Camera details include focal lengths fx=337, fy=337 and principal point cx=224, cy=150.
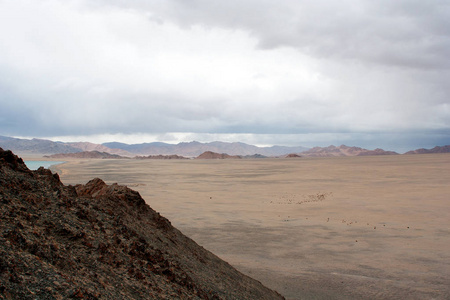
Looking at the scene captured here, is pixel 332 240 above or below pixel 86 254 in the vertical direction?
below

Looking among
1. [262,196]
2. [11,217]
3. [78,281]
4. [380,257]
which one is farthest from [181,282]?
[262,196]

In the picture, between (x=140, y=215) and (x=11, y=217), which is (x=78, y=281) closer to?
(x=11, y=217)

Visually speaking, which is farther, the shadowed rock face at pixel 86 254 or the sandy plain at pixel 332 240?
the sandy plain at pixel 332 240

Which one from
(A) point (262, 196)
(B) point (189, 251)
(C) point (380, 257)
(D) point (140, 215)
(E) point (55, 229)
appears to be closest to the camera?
(E) point (55, 229)

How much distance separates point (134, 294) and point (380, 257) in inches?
253

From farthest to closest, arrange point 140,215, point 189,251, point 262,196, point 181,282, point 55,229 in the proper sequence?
point 262,196, point 140,215, point 189,251, point 181,282, point 55,229

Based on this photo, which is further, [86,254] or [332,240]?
[332,240]

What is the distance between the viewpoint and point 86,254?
9.49 ft

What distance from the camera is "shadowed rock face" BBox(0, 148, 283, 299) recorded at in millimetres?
2250

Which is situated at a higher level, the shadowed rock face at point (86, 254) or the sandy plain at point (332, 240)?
the shadowed rock face at point (86, 254)

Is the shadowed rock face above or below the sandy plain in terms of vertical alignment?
above

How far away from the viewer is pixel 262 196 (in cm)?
1809

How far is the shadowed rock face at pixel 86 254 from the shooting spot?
225 centimetres

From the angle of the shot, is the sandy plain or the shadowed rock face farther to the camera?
the sandy plain
